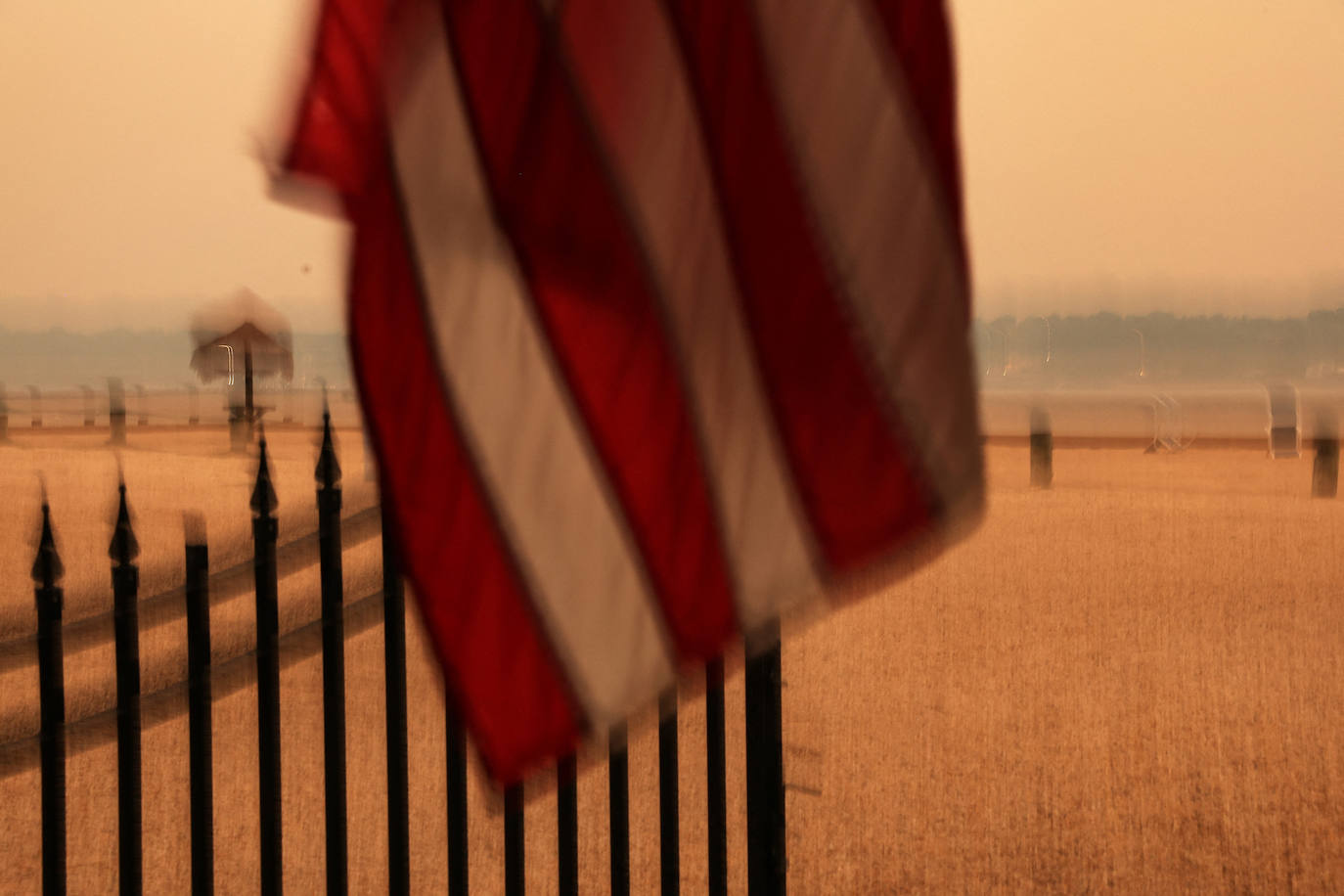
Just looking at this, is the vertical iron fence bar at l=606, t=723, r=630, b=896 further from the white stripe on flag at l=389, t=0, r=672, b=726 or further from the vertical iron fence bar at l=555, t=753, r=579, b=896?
the white stripe on flag at l=389, t=0, r=672, b=726

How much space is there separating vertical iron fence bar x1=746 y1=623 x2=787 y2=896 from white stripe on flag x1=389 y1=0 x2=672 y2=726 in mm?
500

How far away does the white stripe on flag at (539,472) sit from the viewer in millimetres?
2311

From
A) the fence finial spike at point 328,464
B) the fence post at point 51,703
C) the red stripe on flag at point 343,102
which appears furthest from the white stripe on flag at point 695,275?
the fence post at point 51,703

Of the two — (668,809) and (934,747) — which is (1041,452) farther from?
(668,809)

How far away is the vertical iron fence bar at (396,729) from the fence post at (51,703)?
70 centimetres

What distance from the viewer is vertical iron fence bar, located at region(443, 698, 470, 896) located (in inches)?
112

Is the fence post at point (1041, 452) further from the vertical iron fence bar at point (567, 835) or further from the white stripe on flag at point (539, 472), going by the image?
the white stripe on flag at point (539, 472)

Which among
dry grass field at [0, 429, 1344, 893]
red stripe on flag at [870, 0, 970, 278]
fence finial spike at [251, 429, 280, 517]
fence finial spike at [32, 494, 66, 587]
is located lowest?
dry grass field at [0, 429, 1344, 893]

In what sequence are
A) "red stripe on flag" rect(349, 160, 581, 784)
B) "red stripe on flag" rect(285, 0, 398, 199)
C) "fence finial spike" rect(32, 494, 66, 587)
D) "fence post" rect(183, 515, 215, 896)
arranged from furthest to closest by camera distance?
"fence post" rect(183, 515, 215, 896)
"fence finial spike" rect(32, 494, 66, 587)
"red stripe on flag" rect(349, 160, 581, 784)
"red stripe on flag" rect(285, 0, 398, 199)

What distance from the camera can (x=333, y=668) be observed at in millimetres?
2881

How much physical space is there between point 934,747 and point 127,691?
4270 millimetres

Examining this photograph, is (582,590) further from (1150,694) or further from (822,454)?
(1150,694)

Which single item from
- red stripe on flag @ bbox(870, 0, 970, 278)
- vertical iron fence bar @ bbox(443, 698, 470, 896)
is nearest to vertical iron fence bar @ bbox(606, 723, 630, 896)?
vertical iron fence bar @ bbox(443, 698, 470, 896)

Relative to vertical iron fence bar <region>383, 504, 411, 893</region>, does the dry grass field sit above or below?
below
